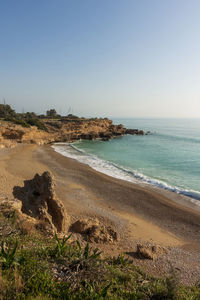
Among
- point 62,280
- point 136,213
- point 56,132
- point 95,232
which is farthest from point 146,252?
point 56,132

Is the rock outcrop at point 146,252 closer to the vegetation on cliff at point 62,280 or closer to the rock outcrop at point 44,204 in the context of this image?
the vegetation on cliff at point 62,280

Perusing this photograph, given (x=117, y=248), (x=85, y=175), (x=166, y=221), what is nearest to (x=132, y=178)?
(x=85, y=175)

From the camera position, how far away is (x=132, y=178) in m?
18.7

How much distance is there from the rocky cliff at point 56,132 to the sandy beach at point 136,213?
55.7 feet

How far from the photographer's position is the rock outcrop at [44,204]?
7.41 meters

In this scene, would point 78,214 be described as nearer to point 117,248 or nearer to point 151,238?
point 117,248

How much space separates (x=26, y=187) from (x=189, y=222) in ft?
33.1

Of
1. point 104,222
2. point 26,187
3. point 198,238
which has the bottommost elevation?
point 198,238

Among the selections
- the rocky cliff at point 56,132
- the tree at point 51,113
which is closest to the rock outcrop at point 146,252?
the rocky cliff at point 56,132

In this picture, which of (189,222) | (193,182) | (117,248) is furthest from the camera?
(193,182)

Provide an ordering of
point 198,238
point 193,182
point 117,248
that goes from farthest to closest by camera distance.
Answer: point 193,182 → point 198,238 → point 117,248

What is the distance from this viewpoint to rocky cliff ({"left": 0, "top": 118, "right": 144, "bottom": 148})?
32.8m

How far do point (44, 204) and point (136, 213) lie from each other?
21.7ft

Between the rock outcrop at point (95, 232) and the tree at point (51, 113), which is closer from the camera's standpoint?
the rock outcrop at point (95, 232)
